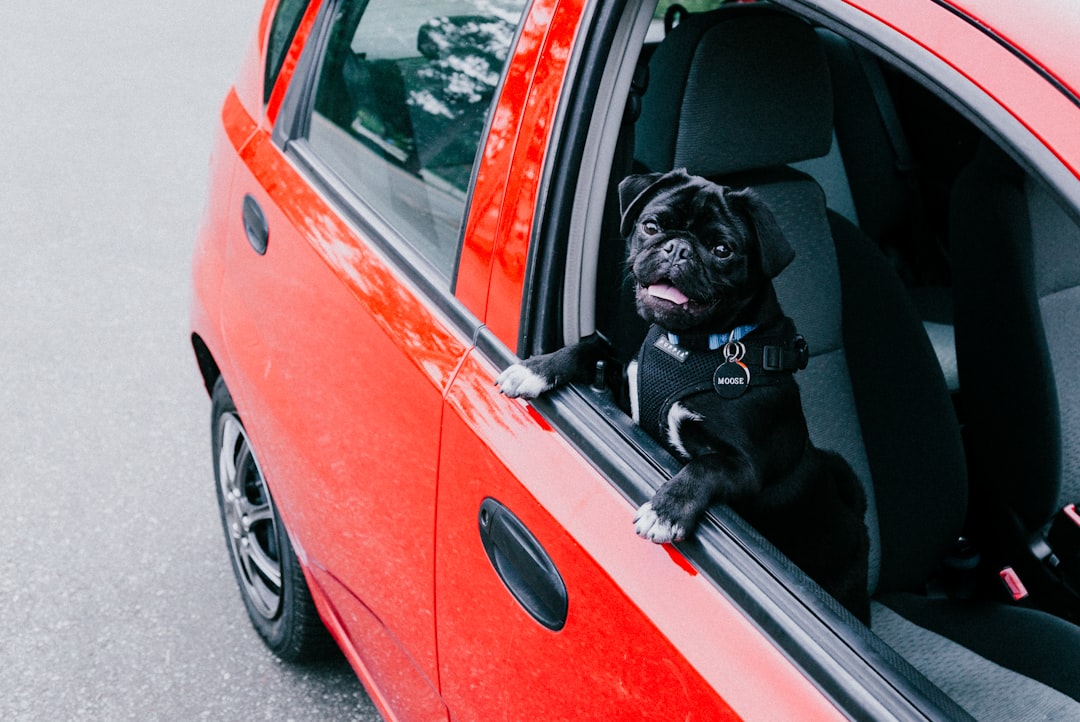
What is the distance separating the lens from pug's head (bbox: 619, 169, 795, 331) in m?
1.69

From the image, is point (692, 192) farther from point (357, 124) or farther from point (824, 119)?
point (357, 124)

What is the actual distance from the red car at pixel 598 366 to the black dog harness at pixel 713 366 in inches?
3.4

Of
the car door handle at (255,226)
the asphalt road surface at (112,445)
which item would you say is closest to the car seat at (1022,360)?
the car door handle at (255,226)

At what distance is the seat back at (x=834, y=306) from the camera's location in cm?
211

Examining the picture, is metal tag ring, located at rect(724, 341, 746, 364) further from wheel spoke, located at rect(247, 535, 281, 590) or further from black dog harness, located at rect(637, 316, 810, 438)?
wheel spoke, located at rect(247, 535, 281, 590)

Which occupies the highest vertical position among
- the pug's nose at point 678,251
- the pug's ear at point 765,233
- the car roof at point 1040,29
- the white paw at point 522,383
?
the car roof at point 1040,29

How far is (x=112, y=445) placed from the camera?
3.92 metres

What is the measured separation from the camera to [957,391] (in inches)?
119

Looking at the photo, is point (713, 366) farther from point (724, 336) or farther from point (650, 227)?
point (650, 227)

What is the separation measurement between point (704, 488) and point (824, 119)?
1.11 metres

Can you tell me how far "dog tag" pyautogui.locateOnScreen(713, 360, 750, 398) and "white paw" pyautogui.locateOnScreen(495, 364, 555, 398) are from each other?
29 centimetres

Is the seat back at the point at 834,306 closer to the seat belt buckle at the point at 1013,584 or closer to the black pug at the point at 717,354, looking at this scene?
the seat belt buckle at the point at 1013,584

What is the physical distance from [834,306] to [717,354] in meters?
0.75

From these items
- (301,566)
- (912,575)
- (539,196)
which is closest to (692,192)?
(539,196)
